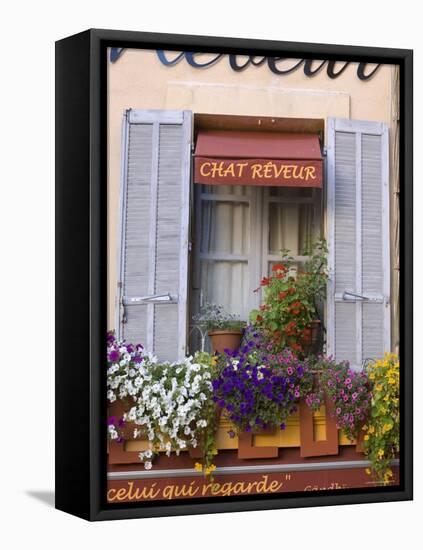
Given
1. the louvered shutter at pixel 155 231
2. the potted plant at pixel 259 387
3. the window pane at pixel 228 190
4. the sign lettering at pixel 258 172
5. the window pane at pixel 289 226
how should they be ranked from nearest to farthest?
1. the louvered shutter at pixel 155 231
2. the potted plant at pixel 259 387
3. the sign lettering at pixel 258 172
4. the window pane at pixel 228 190
5. the window pane at pixel 289 226

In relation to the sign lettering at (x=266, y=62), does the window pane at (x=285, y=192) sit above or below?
below

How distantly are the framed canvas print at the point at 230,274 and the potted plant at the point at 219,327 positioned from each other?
0.04 ft

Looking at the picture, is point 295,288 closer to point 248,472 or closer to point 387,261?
point 387,261

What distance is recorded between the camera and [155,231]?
966 cm

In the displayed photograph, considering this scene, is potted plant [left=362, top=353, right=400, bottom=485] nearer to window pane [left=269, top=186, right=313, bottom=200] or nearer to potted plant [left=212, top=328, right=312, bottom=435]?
potted plant [left=212, top=328, right=312, bottom=435]

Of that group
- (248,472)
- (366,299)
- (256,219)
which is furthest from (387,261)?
(248,472)

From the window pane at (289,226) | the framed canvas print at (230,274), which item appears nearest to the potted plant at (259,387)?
the framed canvas print at (230,274)

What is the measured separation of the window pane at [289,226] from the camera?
10562mm

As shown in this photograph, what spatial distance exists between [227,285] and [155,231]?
97cm

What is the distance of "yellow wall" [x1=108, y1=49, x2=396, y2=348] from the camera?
938 centimetres

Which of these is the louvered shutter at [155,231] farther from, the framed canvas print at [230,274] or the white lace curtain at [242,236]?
the white lace curtain at [242,236]

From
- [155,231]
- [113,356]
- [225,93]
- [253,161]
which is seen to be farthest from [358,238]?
[113,356]

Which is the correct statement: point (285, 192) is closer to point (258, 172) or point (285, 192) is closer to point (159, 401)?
point (258, 172)

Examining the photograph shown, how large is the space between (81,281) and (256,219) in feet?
5.99
